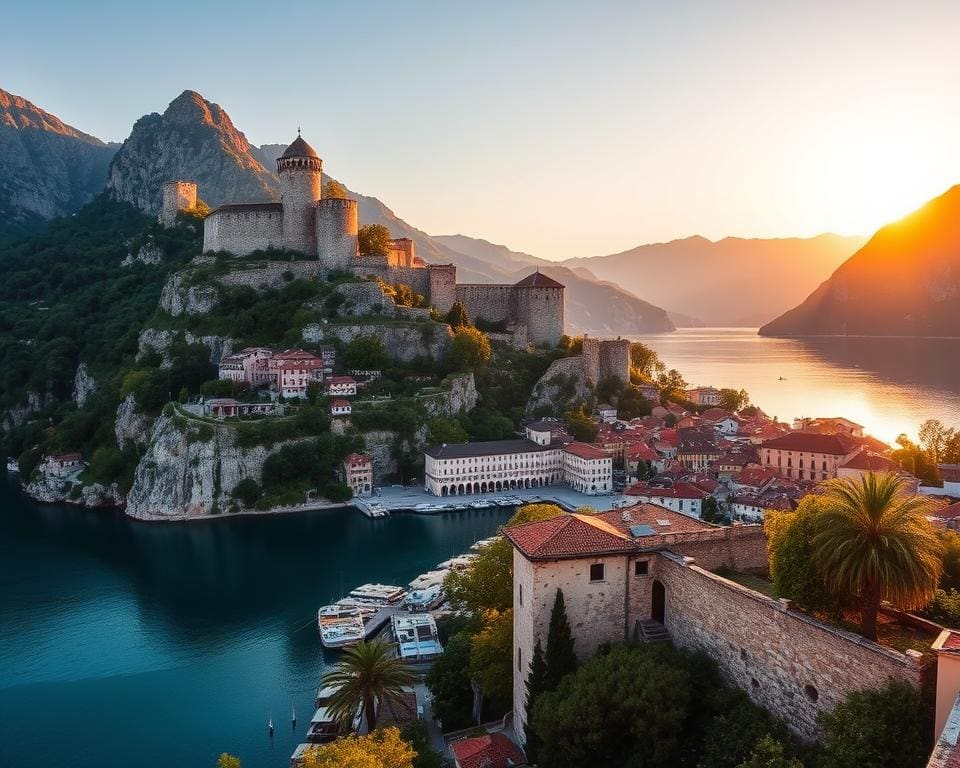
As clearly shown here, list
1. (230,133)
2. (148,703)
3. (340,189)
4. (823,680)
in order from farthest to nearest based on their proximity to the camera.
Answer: (230,133), (340,189), (148,703), (823,680)

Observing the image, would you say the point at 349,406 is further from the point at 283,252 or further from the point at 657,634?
the point at 657,634

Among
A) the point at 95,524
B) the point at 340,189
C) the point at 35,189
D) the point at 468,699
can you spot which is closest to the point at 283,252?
the point at 340,189

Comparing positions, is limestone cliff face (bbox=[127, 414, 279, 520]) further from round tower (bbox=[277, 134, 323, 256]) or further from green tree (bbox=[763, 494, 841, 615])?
green tree (bbox=[763, 494, 841, 615])

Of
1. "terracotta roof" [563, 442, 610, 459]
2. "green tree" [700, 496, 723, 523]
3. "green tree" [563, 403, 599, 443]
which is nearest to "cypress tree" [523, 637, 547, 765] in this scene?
"green tree" [700, 496, 723, 523]

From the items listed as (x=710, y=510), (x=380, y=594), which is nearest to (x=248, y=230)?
(x=380, y=594)

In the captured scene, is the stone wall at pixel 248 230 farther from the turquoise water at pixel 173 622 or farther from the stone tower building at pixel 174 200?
the turquoise water at pixel 173 622

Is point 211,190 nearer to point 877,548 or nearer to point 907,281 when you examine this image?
point 877,548
